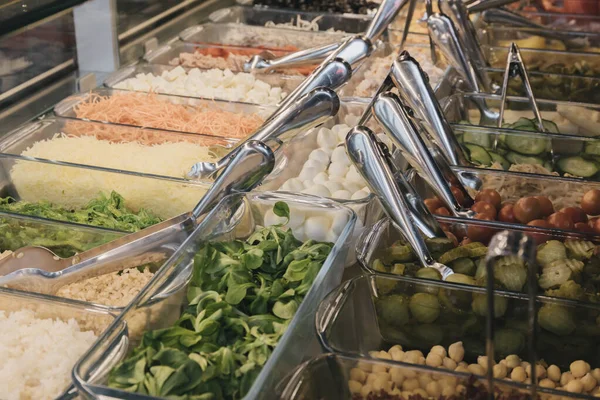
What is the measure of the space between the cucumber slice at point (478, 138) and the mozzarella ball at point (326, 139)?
11.2 inches

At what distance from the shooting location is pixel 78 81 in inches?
85.0

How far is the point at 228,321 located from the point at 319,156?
0.68 meters

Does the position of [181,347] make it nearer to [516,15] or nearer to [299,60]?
[299,60]

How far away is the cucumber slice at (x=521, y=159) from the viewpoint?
70.9 inches

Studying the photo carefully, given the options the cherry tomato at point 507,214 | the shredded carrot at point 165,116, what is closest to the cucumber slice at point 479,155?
the cherry tomato at point 507,214

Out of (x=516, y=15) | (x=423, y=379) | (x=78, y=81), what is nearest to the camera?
(x=423, y=379)

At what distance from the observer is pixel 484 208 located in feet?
4.94

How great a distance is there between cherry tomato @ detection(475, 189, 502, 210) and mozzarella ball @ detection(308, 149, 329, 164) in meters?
0.34

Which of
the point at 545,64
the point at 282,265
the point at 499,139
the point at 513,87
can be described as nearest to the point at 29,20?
the point at 282,265

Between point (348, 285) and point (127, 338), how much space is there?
325mm

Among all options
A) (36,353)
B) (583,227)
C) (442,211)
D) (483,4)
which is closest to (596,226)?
(583,227)

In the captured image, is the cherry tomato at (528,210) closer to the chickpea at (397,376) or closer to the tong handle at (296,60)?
the chickpea at (397,376)

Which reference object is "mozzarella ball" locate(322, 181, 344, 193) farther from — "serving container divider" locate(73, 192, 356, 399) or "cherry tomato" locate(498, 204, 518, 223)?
"cherry tomato" locate(498, 204, 518, 223)

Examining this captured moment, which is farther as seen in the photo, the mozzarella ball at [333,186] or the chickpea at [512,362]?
the mozzarella ball at [333,186]
